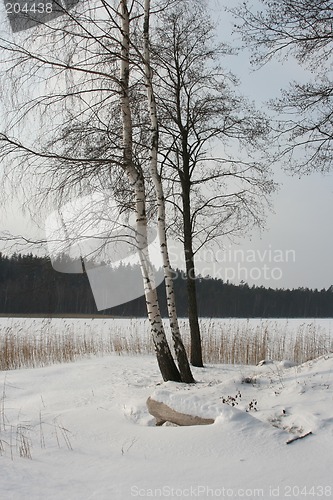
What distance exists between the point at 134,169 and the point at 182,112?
342cm

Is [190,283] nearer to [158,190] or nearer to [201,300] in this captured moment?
[158,190]

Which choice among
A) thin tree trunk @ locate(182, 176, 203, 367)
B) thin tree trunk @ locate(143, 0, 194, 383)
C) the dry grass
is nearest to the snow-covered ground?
thin tree trunk @ locate(143, 0, 194, 383)

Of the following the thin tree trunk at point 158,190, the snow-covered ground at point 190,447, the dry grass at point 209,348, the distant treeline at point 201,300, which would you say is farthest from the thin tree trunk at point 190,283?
the distant treeline at point 201,300

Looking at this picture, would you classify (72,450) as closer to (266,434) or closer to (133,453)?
(133,453)

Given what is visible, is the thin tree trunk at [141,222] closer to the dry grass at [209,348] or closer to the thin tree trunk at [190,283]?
the thin tree trunk at [190,283]

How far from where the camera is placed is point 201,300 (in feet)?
193

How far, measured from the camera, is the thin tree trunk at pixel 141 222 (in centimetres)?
703

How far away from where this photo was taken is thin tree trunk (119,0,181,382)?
703 centimetres

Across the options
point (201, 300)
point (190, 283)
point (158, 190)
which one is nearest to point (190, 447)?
point (158, 190)

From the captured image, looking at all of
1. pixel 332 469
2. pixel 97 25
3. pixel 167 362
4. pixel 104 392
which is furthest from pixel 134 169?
pixel 332 469

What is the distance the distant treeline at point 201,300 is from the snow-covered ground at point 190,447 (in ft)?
104

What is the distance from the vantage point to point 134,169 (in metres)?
7.05

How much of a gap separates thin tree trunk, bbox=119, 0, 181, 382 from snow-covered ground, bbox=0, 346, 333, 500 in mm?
862

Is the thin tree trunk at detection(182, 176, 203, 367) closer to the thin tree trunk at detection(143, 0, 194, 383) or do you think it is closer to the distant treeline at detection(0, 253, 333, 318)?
the thin tree trunk at detection(143, 0, 194, 383)
